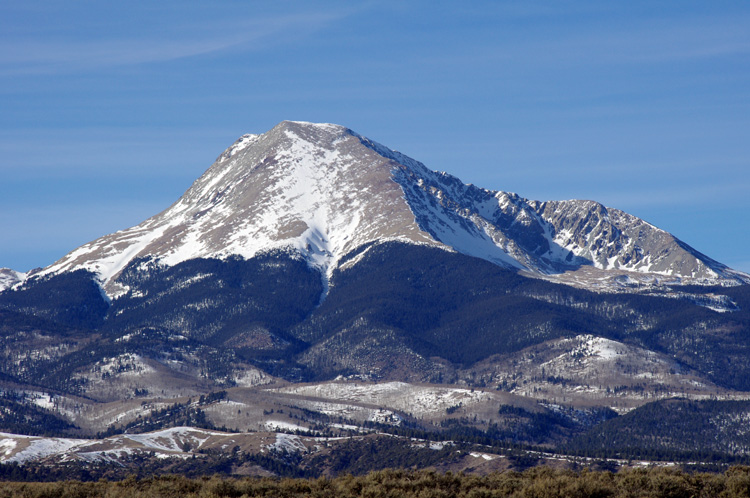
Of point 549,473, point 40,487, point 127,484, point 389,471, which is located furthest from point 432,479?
point 40,487

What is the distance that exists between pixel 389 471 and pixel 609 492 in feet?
85.4

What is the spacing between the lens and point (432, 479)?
11769cm

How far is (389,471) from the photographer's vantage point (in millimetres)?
123188

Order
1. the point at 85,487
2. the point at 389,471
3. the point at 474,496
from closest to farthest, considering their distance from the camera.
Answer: the point at 474,496, the point at 85,487, the point at 389,471

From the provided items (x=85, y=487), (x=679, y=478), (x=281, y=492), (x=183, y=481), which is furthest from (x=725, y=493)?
(x=85, y=487)

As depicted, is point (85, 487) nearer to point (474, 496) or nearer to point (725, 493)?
point (474, 496)

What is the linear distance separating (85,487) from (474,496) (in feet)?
132

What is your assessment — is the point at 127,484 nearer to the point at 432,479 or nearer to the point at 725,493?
the point at 432,479

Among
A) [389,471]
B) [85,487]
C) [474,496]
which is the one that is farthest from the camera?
[389,471]

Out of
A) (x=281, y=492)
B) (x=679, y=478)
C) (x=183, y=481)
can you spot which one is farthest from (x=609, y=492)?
(x=183, y=481)

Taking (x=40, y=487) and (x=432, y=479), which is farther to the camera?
(x=432, y=479)

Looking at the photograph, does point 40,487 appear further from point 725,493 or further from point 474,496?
point 725,493

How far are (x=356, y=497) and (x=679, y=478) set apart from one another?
33.1 metres

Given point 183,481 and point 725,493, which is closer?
point 725,493
